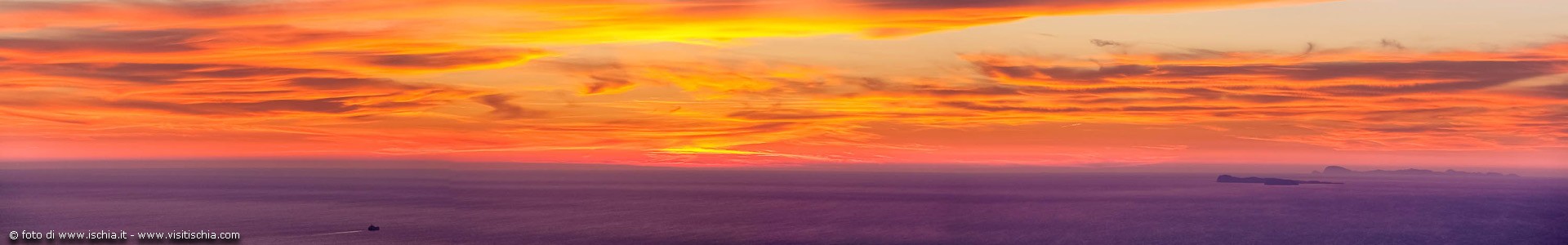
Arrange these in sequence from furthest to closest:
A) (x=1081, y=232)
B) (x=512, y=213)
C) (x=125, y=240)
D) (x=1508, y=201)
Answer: (x=1508, y=201), (x=512, y=213), (x=1081, y=232), (x=125, y=240)

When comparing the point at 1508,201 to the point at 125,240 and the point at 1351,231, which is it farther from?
the point at 125,240

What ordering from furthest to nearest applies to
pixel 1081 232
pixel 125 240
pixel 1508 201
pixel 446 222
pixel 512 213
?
1. pixel 1508 201
2. pixel 512 213
3. pixel 446 222
4. pixel 1081 232
5. pixel 125 240

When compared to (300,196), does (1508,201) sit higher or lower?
lower

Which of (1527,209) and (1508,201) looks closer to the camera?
(1527,209)

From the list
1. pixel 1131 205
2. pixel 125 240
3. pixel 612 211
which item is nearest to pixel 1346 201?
pixel 1131 205

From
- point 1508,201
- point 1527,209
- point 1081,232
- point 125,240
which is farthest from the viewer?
point 1508,201

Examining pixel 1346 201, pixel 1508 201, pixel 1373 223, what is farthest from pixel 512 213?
pixel 1508 201

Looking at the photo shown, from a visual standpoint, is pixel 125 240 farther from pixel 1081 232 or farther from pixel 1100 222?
pixel 1100 222

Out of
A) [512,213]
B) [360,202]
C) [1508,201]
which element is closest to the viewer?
[512,213]

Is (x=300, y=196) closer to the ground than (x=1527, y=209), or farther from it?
farther from it
